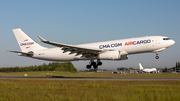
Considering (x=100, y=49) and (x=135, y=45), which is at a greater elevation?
(x=135, y=45)

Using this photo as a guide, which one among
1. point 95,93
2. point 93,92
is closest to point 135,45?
point 93,92

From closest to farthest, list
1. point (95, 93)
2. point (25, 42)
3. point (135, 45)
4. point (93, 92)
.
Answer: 1. point (95, 93)
2. point (93, 92)
3. point (135, 45)
4. point (25, 42)

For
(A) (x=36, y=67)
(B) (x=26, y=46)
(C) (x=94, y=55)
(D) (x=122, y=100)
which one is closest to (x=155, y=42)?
(C) (x=94, y=55)

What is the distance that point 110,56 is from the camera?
35.4 meters

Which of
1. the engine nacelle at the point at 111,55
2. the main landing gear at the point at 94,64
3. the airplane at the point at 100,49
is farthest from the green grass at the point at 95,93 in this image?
the main landing gear at the point at 94,64

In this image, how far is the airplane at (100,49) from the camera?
34228mm

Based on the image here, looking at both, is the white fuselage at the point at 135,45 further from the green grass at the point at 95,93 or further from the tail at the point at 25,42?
the green grass at the point at 95,93

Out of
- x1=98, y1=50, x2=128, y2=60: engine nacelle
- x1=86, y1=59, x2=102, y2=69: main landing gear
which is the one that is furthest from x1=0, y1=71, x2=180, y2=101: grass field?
x1=86, y1=59, x2=102, y2=69: main landing gear

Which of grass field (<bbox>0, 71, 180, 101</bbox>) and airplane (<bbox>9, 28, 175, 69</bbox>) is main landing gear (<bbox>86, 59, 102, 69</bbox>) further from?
grass field (<bbox>0, 71, 180, 101</bbox>)

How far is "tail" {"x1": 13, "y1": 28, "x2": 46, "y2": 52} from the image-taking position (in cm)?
4372

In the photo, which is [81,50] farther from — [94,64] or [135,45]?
→ [135,45]

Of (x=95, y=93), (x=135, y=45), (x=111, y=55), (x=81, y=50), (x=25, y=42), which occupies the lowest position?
(x=95, y=93)

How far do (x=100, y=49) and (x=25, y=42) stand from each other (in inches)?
731

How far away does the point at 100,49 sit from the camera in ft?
119
